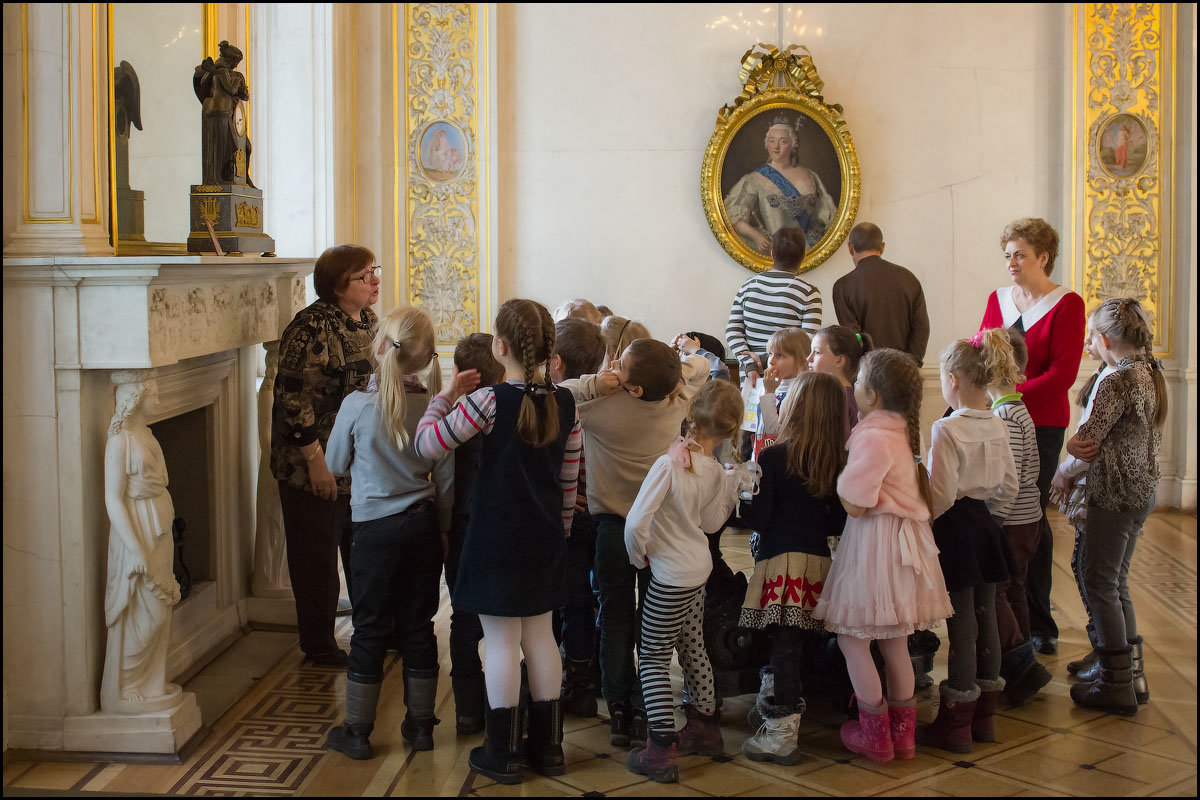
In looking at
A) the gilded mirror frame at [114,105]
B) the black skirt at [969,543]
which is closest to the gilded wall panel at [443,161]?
the gilded mirror frame at [114,105]

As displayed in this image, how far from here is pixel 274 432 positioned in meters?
4.55

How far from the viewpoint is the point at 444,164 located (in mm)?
8070

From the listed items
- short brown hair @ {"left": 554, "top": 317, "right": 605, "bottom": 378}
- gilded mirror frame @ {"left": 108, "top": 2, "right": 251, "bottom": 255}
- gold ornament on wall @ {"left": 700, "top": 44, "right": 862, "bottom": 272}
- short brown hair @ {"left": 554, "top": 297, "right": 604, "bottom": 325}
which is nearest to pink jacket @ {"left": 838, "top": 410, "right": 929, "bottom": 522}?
short brown hair @ {"left": 554, "top": 317, "right": 605, "bottom": 378}

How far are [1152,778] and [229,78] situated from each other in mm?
4290

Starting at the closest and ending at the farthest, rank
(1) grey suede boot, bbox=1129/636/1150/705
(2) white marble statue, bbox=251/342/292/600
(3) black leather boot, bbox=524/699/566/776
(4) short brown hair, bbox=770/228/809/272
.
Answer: (3) black leather boot, bbox=524/699/566/776 → (1) grey suede boot, bbox=1129/636/1150/705 → (2) white marble statue, bbox=251/342/292/600 → (4) short brown hair, bbox=770/228/809/272

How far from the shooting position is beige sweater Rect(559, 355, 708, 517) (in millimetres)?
3961

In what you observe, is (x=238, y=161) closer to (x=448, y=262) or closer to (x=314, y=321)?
(x=314, y=321)

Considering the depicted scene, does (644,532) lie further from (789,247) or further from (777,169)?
(777,169)

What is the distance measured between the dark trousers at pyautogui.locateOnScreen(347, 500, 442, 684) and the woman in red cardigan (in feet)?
8.43

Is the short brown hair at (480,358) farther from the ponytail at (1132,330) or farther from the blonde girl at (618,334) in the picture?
the ponytail at (1132,330)

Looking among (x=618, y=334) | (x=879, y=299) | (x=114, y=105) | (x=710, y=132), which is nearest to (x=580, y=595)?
(x=618, y=334)

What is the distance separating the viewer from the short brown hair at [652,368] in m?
3.86

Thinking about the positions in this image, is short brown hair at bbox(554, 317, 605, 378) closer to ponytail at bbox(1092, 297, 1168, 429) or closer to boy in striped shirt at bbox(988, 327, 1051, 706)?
boy in striped shirt at bbox(988, 327, 1051, 706)

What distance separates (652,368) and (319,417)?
57.5 inches
